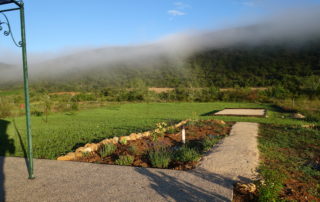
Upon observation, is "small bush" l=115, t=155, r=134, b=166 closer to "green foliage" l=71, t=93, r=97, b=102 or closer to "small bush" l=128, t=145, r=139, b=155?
"small bush" l=128, t=145, r=139, b=155

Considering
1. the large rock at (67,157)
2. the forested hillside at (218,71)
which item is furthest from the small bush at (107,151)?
the forested hillside at (218,71)

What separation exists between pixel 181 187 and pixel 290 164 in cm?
261

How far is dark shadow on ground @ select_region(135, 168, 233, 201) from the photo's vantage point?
3.68 metres

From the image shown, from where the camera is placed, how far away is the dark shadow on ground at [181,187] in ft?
12.1

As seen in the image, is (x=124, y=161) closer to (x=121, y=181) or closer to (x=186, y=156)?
(x=121, y=181)

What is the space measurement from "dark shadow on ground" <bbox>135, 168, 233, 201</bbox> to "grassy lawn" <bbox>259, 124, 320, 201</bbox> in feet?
2.10

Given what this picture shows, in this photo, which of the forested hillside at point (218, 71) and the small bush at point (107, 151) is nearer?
the small bush at point (107, 151)

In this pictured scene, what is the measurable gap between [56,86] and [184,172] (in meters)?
46.3

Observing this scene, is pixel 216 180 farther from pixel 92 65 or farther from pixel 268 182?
pixel 92 65

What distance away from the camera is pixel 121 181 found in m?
4.41

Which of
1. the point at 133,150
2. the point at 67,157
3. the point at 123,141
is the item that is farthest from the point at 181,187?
the point at 123,141

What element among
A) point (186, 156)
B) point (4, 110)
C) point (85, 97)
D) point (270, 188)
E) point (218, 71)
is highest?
point (218, 71)

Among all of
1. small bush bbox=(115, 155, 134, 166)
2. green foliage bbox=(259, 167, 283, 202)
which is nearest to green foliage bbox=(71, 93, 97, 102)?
small bush bbox=(115, 155, 134, 166)

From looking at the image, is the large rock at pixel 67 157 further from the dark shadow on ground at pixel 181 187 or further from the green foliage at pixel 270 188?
the green foliage at pixel 270 188
